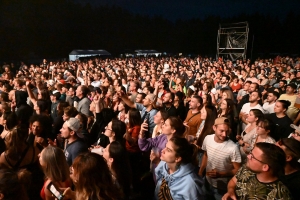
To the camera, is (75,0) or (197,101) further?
(75,0)

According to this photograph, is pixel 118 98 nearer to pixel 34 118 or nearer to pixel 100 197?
pixel 34 118

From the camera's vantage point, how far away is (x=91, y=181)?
219cm

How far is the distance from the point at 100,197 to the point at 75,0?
43416mm

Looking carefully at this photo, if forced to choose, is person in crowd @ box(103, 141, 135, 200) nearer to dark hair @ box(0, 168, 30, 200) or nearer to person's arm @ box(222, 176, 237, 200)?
dark hair @ box(0, 168, 30, 200)

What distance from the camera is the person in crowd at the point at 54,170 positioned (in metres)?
2.44

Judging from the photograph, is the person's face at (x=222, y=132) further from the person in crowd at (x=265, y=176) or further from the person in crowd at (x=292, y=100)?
the person in crowd at (x=292, y=100)

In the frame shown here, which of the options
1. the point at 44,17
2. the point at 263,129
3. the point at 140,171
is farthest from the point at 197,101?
the point at 44,17

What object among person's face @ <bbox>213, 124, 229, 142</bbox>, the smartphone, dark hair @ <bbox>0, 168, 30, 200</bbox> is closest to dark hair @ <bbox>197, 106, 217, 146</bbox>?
person's face @ <bbox>213, 124, 229, 142</bbox>

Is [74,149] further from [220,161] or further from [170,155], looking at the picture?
[220,161]

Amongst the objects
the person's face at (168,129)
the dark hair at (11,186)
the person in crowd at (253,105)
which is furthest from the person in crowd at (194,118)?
the dark hair at (11,186)

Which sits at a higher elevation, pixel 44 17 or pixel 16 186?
pixel 44 17

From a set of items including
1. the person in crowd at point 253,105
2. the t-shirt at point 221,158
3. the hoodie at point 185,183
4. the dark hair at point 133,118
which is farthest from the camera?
the person in crowd at point 253,105

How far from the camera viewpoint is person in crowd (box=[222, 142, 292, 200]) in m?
2.18

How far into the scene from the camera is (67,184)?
251cm
